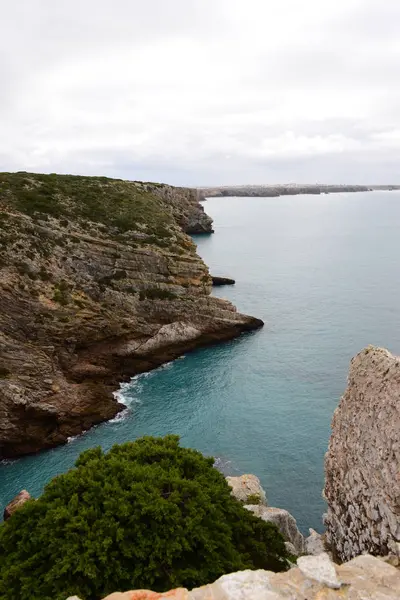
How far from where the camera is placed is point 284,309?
3708 inches

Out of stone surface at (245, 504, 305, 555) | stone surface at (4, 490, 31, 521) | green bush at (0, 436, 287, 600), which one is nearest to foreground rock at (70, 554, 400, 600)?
green bush at (0, 436, 287, 600)

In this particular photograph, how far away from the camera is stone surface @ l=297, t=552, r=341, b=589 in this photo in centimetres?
1521

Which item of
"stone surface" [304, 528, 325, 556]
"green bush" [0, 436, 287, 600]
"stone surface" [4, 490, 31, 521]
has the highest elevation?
"green bush" [0, 436, 287, 600]

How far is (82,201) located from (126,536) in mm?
68058

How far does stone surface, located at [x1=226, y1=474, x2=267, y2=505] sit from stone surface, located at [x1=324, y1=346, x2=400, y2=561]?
7.05m

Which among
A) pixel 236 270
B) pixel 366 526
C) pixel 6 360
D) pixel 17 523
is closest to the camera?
pixel 17 523

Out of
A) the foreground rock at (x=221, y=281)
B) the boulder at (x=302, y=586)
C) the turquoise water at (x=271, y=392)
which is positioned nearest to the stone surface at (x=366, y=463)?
the boulder at (x=302, y=586)

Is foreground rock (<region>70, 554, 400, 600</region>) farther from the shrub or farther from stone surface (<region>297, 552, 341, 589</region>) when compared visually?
the shrub

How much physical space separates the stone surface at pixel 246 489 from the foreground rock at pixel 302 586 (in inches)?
750

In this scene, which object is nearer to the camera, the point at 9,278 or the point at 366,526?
the point at 366,526

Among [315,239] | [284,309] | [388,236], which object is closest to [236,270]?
[284,309]

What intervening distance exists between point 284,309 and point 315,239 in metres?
111

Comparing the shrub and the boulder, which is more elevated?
the boulder

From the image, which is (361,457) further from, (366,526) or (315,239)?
(315,239)
